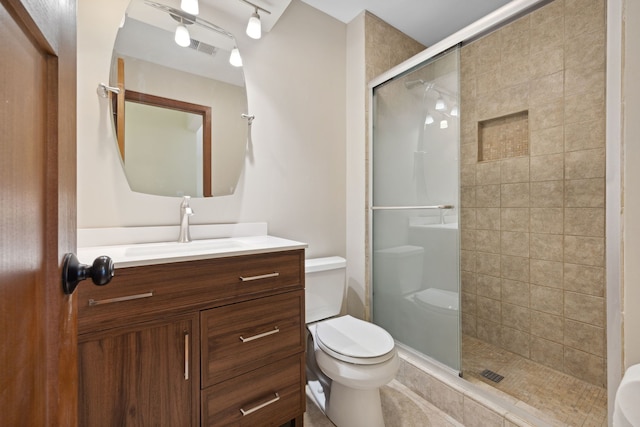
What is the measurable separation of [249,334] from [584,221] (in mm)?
1990

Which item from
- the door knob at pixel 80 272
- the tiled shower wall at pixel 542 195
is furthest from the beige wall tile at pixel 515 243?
the door knob at pixel 80 272

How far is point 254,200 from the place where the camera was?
5.66 feet

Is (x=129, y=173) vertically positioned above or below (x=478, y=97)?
below

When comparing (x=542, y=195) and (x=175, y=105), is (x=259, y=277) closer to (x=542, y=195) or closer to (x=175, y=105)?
(x=175, y=105)

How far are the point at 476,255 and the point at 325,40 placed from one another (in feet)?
6.43

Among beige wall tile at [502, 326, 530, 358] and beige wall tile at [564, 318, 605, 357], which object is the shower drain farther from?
beige wall tile at [564, 318, 605, 357]

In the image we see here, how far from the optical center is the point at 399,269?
6.18 ft

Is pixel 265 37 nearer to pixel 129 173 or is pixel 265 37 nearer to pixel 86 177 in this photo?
pixel 129 173

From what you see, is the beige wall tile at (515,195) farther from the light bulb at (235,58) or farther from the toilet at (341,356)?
the light bulb at (235,58)

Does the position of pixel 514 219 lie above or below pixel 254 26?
below

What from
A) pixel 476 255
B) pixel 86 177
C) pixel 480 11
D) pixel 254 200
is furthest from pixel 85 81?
pixel 476 255

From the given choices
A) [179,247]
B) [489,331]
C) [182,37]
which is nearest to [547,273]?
[489,331]

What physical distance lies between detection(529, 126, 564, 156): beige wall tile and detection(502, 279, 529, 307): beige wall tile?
0.89 meters

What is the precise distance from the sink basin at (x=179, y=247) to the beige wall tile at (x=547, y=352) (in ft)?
6.65
